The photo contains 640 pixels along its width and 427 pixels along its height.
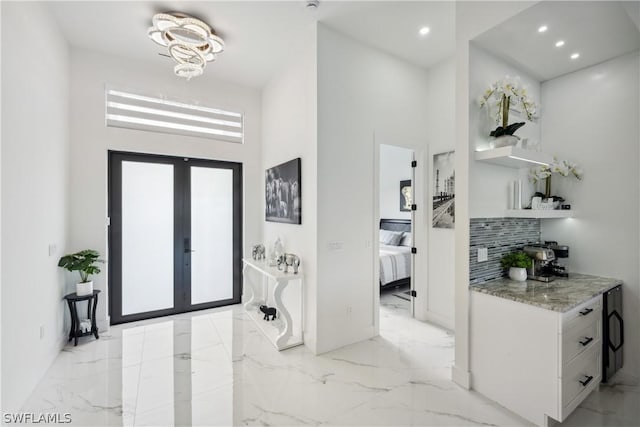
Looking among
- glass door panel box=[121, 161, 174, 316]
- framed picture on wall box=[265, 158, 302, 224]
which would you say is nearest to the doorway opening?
framed picture on wall box=[265, 158, 302, 224]

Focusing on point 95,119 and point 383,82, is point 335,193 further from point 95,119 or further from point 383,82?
point 95,119

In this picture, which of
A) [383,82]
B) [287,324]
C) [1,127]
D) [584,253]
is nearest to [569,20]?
[383,82]

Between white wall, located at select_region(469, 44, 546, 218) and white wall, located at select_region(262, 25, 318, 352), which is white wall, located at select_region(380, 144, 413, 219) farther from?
white wall, located at select_region(469, 44, 546, 218)

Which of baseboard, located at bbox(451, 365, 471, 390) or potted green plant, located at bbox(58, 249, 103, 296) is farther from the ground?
potted green plant, located at bbox(58, 249, 103, 296)

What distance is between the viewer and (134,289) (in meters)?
3.83

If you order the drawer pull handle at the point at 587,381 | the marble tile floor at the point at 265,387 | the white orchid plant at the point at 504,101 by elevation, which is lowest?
the marble tile floor at the point at 265,387

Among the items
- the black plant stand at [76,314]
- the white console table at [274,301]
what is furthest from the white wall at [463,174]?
the black plant stand at [76,314]

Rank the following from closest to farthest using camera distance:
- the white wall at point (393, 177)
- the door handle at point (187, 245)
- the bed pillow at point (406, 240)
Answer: the door handle at point (187, 245) → the bed pillow at point (406, 240) → the white wall at point (393, 177)

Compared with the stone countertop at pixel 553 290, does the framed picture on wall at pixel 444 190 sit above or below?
above

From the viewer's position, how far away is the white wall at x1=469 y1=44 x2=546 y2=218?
2318mm

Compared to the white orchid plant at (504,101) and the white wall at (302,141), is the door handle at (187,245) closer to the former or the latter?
the white wall at (302,141)

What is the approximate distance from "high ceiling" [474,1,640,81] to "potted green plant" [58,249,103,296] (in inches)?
169

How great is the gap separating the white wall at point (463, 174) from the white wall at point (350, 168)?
1070 mm

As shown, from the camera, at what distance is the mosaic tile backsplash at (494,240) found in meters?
2.32
